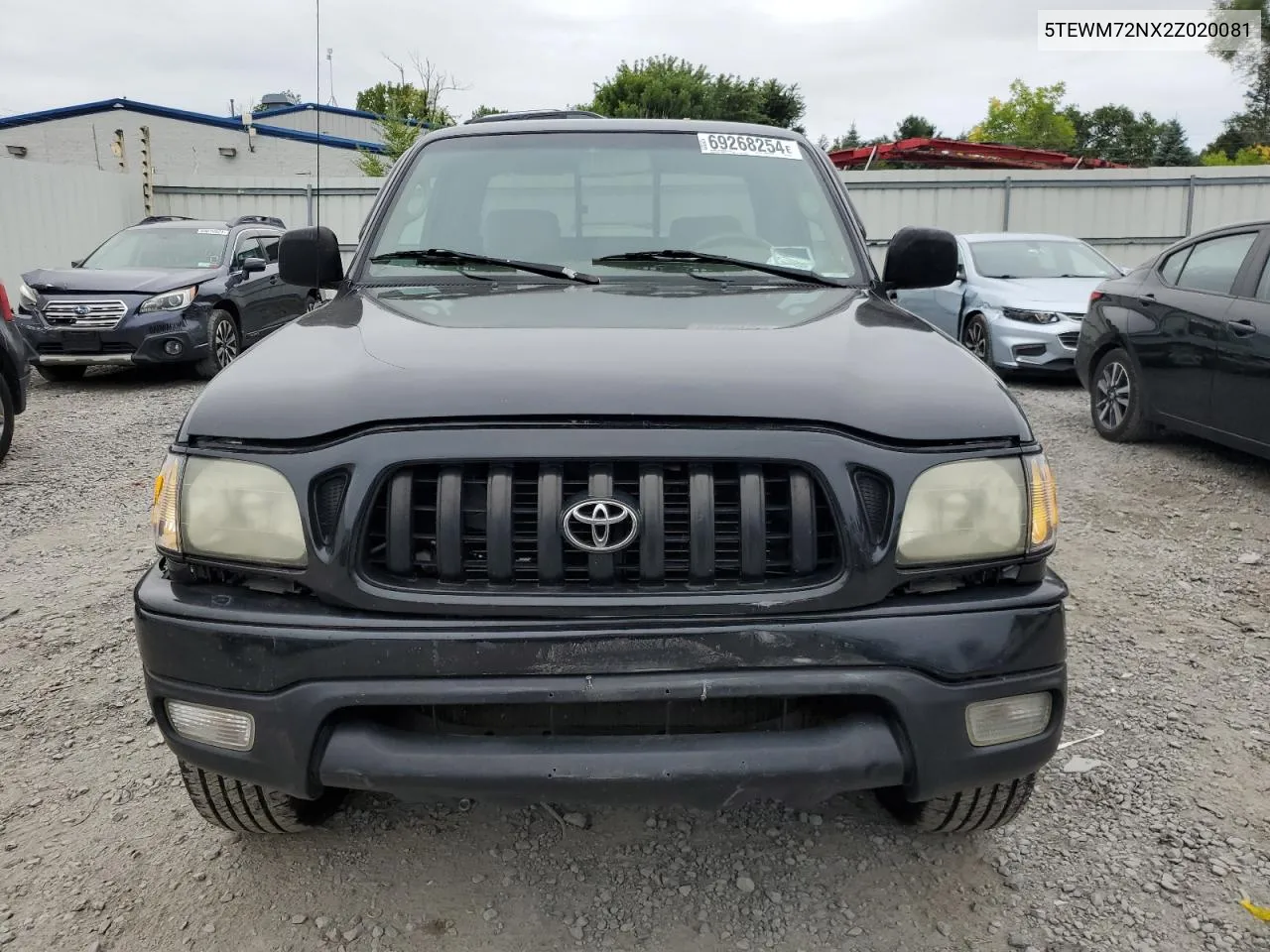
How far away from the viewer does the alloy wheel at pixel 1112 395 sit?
6816 mm

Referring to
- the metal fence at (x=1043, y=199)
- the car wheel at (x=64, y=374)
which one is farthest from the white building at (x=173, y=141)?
the car wheel at (x=64, y=374)

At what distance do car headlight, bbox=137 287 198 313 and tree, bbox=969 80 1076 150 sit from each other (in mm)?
59319

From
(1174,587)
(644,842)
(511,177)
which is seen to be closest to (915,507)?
(644,842)

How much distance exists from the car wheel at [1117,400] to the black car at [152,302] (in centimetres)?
724

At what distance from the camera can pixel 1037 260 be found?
10.1m

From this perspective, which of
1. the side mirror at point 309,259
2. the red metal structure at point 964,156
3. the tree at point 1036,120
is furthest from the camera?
the tree at point 1036,120

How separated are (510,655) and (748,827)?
1065mm

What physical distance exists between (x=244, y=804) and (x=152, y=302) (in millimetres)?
8494

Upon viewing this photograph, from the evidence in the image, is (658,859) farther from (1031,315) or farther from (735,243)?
(1031,315)

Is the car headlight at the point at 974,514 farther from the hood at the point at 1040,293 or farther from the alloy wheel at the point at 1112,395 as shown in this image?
the hood at the point at 1040,293

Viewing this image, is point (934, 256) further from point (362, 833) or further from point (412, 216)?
point (362, 833)

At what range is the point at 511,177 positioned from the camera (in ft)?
10.2

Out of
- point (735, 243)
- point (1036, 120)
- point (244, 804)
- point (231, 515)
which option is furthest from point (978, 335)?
point (1036, 120)

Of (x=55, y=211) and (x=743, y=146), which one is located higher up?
(x=55, y=211)
